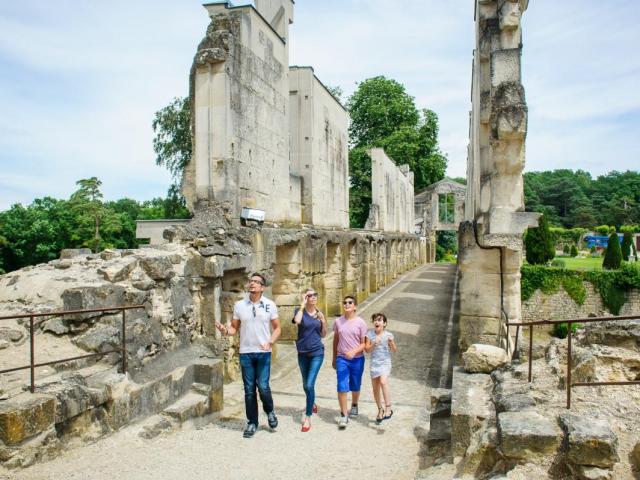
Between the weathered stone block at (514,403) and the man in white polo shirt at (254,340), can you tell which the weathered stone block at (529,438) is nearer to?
the weathered stone block at (514,403)

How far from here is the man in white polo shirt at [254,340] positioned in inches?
222

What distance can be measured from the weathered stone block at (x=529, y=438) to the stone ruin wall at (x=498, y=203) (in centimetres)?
420

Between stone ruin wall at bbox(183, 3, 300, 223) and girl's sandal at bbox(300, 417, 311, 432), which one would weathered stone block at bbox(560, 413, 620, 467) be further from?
stone ruin wall at bbox(183, 3, 300, 223)

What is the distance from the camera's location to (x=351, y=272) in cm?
1627

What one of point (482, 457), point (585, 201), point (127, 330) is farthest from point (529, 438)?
point (585, 201)

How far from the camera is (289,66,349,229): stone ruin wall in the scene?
1352cm

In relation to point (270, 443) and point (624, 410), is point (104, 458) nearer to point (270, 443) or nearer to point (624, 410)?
point (270, 443)

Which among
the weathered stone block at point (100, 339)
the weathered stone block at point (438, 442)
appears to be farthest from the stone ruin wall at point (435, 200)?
the weathered stone block at point (100, 339)

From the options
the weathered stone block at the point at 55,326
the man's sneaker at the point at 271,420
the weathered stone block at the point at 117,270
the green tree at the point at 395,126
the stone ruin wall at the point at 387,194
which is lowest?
the man's sneaker at the point at 271,420

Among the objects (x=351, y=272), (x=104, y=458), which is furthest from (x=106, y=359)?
(x=351, y=272)

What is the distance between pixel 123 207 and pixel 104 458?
178 ft

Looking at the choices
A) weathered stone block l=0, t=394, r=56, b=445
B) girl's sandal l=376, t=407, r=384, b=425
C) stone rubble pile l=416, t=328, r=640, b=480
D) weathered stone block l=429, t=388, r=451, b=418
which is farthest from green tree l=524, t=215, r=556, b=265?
weathered stone block l=0, t=394, r=56, b=445

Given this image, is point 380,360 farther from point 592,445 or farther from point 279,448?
point 592,445

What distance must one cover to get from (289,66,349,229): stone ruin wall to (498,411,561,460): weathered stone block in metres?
9.89
